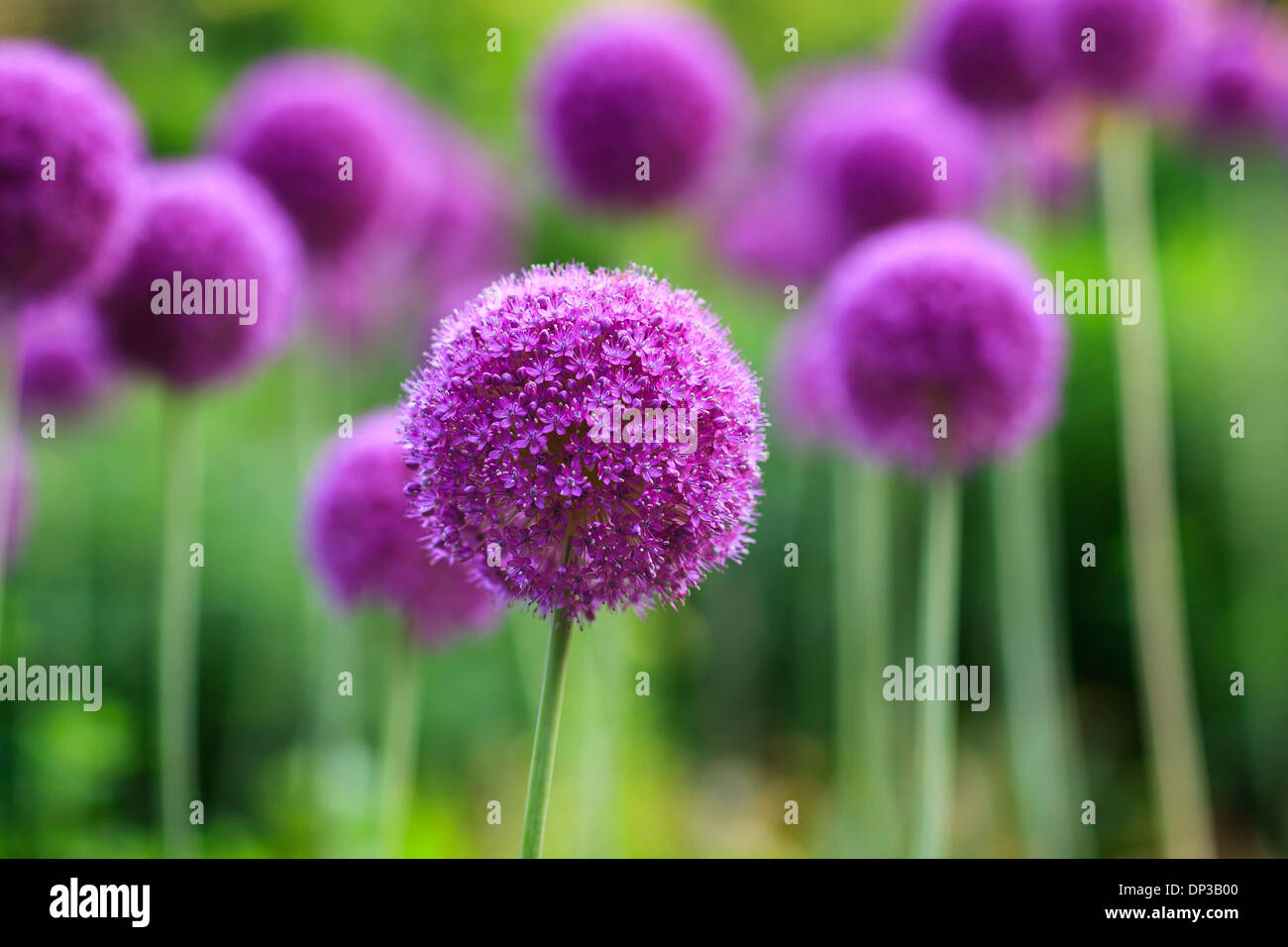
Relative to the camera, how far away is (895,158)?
3092 millimetres

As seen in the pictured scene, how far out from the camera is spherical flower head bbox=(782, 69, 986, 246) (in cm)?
310

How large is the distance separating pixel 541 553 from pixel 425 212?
277 centimetres

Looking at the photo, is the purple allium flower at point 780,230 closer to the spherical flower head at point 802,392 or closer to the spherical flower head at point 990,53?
the spherical flower head at point 802,392

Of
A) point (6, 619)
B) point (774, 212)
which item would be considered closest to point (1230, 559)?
point (774, 212)

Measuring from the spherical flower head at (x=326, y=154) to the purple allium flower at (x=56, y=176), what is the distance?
0.80 m

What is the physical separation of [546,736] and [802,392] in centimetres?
231

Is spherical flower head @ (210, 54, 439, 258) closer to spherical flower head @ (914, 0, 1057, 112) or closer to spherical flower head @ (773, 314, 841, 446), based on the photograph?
spherical flower head @ (773, 314, 841, 446)

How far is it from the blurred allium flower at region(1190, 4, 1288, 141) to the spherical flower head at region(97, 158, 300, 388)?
10.5 feet

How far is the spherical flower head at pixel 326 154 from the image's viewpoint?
2.98 m

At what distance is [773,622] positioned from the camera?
193 inches
